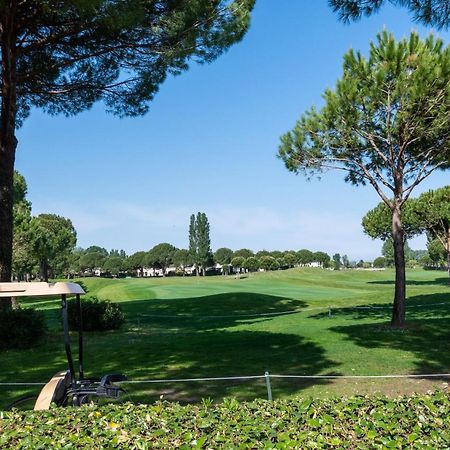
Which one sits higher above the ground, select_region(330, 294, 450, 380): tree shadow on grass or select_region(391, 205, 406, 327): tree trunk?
select_region(391, 205, 406, 327): tree trunk

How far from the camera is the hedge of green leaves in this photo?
3547mm

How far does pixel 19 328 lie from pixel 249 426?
12.9 metres

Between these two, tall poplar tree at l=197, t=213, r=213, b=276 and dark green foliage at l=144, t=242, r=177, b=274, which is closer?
tall poplar tree at l=197, t=213, r=213, b=276

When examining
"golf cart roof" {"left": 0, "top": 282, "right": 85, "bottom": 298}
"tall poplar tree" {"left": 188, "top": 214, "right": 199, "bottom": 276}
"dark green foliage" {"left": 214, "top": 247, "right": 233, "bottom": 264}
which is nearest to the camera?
"golf cart roof" {"left": 0, "top": 282, "right": 85, "bottom": 298}

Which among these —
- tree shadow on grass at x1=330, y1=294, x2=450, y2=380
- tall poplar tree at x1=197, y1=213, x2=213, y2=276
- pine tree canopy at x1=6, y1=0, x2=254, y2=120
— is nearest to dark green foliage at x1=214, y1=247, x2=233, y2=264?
tall poplar tree at x1=197, y1=213, x2=213, y2=276

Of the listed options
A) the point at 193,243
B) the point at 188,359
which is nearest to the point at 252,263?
the point at 193,243

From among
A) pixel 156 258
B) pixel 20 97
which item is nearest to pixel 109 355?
pixel 20 97

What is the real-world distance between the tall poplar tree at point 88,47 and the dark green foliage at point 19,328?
49.1 inches

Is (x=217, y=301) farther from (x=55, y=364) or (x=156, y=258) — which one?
(x=156, y=258)

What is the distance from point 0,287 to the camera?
19.1 ft

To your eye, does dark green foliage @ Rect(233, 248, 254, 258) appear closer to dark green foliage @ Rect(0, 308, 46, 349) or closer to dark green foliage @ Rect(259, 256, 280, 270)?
dark green foliage @ Rect(259, 256, 280, 270)

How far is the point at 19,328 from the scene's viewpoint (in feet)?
48.2

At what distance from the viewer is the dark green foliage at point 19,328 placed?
14.4m

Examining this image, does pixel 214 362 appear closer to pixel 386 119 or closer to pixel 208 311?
pixel 386 119
